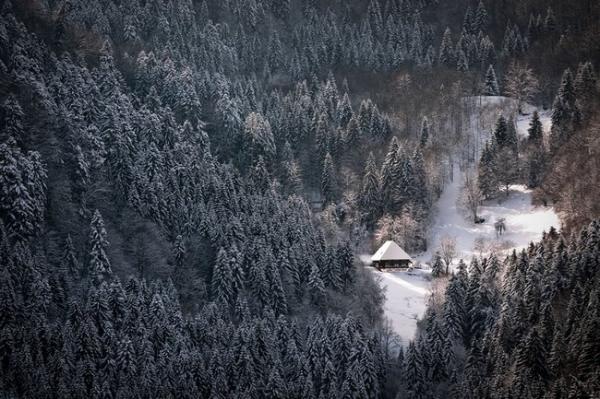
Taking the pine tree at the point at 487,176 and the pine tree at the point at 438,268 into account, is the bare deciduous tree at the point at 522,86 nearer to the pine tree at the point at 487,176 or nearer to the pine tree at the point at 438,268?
the pine tree at the point at 487,176

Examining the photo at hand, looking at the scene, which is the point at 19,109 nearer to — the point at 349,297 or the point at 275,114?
the point at 349,297

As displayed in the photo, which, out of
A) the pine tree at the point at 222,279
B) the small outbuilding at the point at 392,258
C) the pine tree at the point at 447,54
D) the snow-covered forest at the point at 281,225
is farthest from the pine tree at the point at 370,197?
the pine tree at the point at 447,54

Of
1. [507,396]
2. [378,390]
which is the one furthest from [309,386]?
[507,396]

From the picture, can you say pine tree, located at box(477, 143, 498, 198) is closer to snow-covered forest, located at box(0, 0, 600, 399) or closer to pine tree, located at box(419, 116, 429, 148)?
snow-covered forest, located at box(0, 0, 600, 399)

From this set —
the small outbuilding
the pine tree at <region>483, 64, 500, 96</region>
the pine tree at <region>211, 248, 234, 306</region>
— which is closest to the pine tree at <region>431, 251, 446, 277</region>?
the small outbuilding

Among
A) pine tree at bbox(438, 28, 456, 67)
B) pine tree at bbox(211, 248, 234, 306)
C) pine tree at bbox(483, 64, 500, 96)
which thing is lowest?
pine tree at bbox(211, 248, 234, 306)
